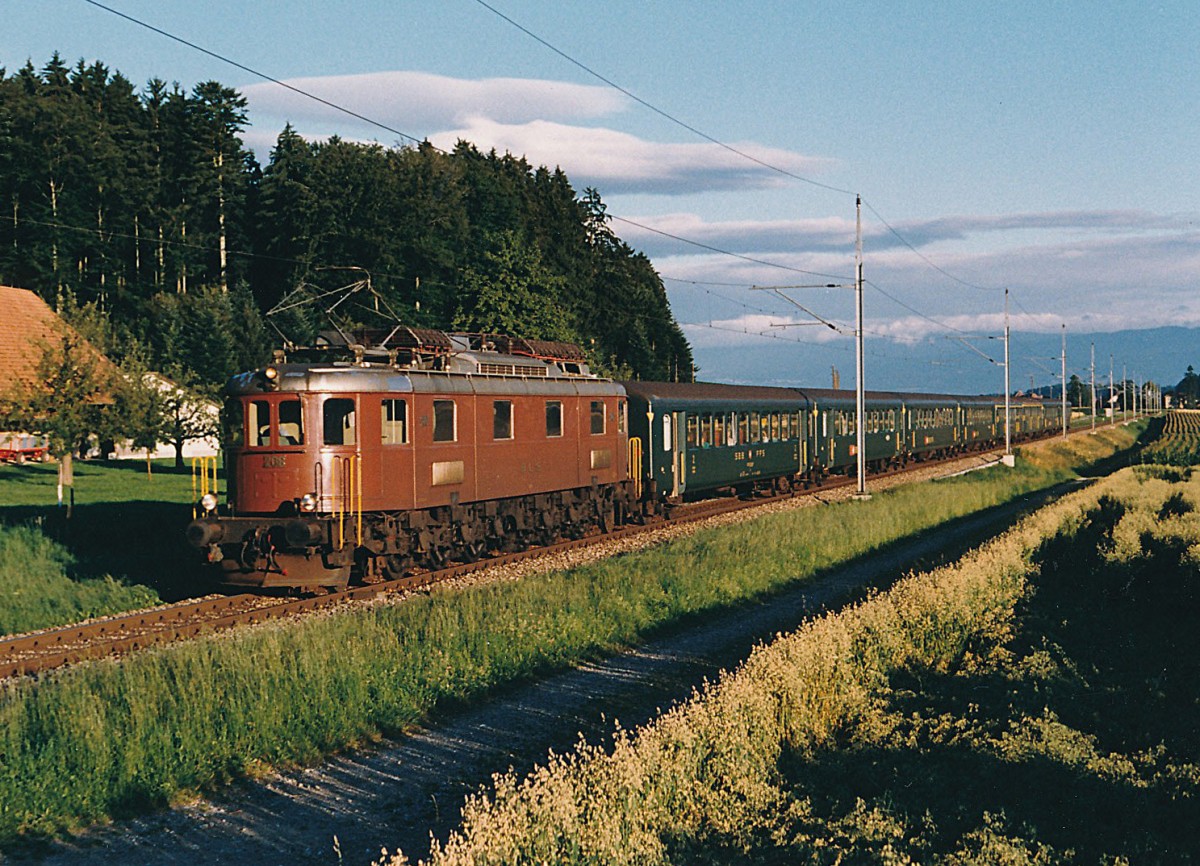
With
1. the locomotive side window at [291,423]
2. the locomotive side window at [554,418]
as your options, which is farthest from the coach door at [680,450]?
the locomotive side window at [291,423]

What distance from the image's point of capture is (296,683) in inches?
466

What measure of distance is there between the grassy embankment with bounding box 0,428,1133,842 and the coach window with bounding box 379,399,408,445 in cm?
310

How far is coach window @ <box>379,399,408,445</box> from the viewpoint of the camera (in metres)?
19.0

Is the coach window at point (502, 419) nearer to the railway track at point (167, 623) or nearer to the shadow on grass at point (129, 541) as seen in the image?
the railway track at point (167, 623)

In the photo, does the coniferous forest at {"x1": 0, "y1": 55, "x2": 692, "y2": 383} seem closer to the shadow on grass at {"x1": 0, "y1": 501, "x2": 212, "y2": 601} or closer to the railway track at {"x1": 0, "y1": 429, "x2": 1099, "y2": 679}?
the shadow on grass at {"x1": 0, "y1": 501, "x2": 212, "y2": 601}

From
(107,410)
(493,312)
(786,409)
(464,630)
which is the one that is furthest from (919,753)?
(493,312)

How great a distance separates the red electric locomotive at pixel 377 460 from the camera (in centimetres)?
1834

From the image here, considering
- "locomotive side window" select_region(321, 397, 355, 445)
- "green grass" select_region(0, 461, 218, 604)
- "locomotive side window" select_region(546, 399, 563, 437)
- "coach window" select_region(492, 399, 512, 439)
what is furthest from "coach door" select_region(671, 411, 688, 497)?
"locomotive side window" select_region(321, 397, 355, 445)

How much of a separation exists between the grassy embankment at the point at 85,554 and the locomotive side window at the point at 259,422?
9.94 ft

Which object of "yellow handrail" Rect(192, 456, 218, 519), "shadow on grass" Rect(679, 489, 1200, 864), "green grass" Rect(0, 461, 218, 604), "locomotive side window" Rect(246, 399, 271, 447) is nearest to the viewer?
"shadow on grass" Rect(679, 489, 1200, 864)

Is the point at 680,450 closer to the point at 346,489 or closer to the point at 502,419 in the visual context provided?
the point at 502,419

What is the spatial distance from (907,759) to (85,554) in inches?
668

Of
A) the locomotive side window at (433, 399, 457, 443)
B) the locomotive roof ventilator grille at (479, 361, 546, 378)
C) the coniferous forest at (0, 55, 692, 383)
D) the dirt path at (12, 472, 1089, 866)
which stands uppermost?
the coniferous forest at (0, 55, 692, 383)

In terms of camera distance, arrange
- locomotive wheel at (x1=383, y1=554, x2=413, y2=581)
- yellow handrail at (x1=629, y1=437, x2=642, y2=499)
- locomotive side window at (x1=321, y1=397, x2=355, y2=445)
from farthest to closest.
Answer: yellow handrail at (x1=629, y1=437, x2=642, y2=499), locomotive wheel at (x1=383, y1=554, x2=413, y2=581), locomotive side window at (x1=321, y1=397, x2=355, y2=445)
